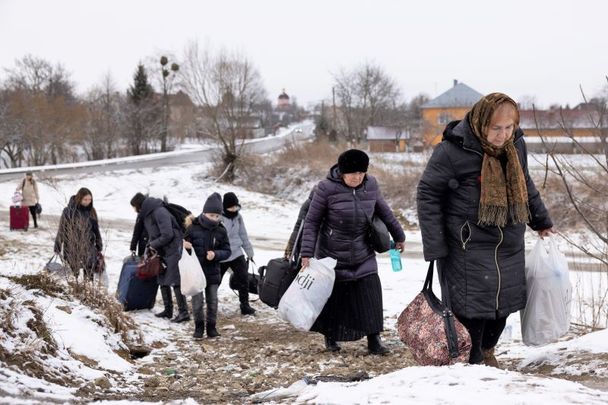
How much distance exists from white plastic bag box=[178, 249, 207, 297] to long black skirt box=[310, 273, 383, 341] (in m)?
1.65

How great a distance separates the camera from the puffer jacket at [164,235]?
7953 millimetres

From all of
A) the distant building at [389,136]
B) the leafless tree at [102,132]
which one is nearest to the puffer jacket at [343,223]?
the leafless tree at [102,132]

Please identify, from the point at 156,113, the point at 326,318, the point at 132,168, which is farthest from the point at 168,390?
the point at 156,113

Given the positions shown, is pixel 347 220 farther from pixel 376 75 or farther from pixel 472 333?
pixel 376 75

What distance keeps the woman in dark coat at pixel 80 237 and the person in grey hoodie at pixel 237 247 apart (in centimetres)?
167

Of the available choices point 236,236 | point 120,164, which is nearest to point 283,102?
point 120,164

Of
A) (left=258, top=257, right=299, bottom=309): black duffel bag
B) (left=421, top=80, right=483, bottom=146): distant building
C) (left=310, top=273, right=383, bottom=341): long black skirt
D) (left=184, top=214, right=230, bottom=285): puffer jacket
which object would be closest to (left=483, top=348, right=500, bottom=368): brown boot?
(left=310, top=273, right=383, bottom=341): long black skirt

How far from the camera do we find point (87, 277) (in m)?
6.55

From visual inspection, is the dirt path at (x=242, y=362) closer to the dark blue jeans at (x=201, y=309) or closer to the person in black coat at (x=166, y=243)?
the dark blue jeans at (x=201, y=309)

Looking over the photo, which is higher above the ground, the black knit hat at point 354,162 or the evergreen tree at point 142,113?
the evergreen tree at point 142,113

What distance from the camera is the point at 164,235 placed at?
26.1 feet

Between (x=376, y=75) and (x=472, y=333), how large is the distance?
6420cm

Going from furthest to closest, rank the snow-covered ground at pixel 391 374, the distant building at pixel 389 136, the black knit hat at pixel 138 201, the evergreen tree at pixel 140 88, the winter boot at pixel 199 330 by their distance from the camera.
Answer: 1. the distant building at pixel 389 136
2. the evergreen tree at pixel 140 88
3. the black knit hat at pixel 138 201
4. the winter boot at pixel 199 330
5. the snow-covered ground at pixel 391 374

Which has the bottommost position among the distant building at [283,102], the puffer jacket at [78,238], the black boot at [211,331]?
the black boot at [211,331]
